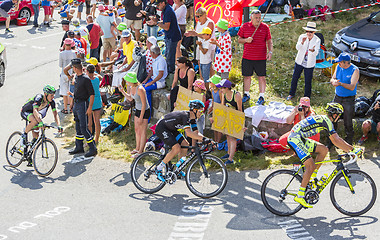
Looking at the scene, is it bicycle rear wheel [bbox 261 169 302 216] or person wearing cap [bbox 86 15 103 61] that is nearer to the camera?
bicycle rear wheel [bbox 261 169 302 216]

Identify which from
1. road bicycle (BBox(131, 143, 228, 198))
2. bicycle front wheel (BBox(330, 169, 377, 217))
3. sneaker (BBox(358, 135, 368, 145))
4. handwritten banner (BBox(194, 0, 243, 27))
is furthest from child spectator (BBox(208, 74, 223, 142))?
bicycle front wheel (BBox(330, 169, 377, 217))

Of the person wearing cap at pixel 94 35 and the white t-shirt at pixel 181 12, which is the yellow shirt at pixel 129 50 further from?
the person wearing cap at pixel 94 35

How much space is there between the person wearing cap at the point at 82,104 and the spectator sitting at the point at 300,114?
414cm

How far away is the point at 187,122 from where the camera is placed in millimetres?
9125

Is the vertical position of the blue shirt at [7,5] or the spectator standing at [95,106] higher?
the blue shirt at [7,5]

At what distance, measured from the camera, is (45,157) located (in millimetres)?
→ 10477

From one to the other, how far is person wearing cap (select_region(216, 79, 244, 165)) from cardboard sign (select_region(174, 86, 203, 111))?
0.65m

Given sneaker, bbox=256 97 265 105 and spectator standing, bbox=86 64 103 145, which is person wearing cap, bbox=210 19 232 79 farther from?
spectator standing, bbox=86 64 103 145

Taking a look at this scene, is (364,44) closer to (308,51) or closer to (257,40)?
(308,51)

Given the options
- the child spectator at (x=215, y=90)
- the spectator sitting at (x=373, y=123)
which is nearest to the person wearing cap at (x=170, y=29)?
the child spectator at (x=215, y=90)

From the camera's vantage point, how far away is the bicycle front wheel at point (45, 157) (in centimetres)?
1041

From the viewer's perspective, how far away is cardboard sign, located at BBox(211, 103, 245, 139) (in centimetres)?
1030

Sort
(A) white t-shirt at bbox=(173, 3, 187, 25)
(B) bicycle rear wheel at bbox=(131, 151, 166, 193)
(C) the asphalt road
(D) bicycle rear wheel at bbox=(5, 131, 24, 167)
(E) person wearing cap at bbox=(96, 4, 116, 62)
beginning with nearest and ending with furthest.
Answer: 1. (C) the asphalt road
2. (B) bicycle rear wheel at bbox=(131, 151, 166, 193)
3. (D) bicycle rear wheel at bbox=(5, 131, 24, 167)
4. (A) white t-shirt at bbox=(173, 3, 187, 25)
5. (E) person wearing cap at bbox=(96, 4, 116, 62)

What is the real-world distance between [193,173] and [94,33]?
783 cm
